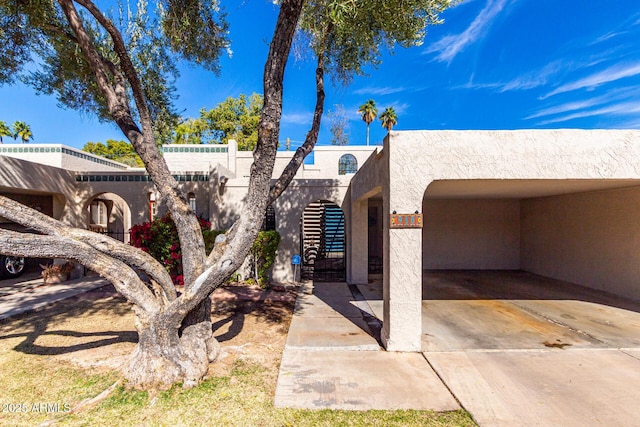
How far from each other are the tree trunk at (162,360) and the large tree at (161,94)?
12 mm

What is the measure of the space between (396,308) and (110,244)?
411 cm

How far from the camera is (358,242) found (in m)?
9.15

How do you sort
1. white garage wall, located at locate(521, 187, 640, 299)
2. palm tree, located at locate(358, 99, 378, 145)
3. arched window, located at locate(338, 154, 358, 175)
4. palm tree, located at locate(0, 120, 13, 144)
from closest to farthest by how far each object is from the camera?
white garage wall, located at locate(521, 187, 640, 299) < arched window, located at locate(338, 154, 358, 175) < palm tree, located at locate(0, 120, 13, 144) < palm tree, located at locate(358, 99, 378, 145)

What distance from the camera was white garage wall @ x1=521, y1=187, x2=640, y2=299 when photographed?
717 cm

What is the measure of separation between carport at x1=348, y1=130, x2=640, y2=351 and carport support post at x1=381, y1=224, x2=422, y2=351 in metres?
0.02

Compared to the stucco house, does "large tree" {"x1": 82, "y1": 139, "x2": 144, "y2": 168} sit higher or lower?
higher

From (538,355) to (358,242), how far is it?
536cm

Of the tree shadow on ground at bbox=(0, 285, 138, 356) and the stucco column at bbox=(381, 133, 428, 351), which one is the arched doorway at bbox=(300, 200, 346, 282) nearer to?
the tree shadow on ground at bbox=(0, 285, 138, 356)

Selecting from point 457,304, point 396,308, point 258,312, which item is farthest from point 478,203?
point 258,312

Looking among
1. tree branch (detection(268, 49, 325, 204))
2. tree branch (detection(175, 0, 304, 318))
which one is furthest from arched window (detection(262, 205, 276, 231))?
tree branch (detection(175, 0, 304, 318))

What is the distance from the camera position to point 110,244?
349 cm

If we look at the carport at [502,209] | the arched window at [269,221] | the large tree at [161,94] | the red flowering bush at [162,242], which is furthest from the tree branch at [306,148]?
the arched window at [269,221]

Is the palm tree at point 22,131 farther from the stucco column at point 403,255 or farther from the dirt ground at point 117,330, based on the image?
the stucco column at point 403,255

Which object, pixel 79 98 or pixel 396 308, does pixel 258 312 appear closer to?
pixel 396 308
